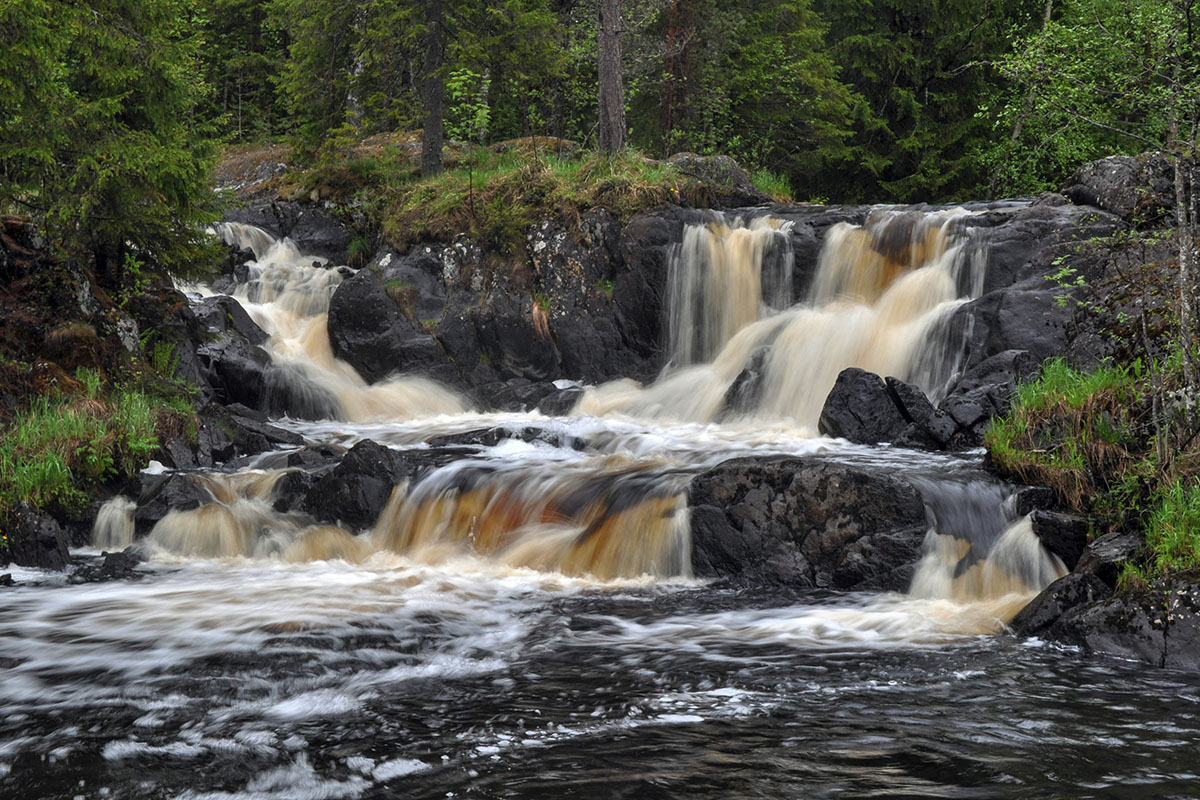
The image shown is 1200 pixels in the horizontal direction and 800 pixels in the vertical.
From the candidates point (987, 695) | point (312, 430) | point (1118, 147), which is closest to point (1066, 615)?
point (987, 695)

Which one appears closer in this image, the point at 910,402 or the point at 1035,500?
the point at 1035,500

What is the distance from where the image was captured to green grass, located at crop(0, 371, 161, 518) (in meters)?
9.36

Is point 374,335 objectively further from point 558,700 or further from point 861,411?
point 558,700

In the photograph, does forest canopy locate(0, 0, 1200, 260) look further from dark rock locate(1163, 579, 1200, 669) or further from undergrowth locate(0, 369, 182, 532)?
dark rock locate(1163, 579, 1200, 669)

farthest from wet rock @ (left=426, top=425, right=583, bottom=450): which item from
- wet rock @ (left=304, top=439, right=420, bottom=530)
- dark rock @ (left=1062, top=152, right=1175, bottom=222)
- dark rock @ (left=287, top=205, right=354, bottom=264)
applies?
dark rock @ (left=287, top=205, right=354, bottom=264)

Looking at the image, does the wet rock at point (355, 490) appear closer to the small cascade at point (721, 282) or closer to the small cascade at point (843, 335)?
the small cascade at point (843, 335)

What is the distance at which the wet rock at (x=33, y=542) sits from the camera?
870 centimetres

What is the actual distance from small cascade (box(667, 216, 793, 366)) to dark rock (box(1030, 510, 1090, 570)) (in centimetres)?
814

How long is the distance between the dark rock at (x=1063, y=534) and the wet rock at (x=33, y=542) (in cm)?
811

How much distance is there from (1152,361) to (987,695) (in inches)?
134

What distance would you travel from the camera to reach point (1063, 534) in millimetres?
7367

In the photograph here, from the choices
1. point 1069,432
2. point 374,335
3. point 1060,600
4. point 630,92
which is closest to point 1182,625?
point 1060,600

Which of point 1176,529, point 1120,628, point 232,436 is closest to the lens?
point 1120,628

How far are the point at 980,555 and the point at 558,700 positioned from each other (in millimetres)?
3958
